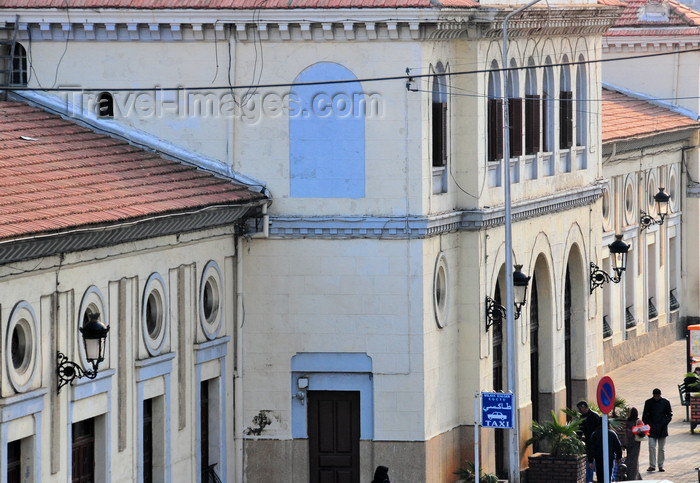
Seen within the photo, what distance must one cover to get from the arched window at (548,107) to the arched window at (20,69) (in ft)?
33.1

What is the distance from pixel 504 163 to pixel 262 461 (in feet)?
20.2

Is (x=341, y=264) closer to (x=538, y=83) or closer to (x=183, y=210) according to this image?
(x=183, y=210)

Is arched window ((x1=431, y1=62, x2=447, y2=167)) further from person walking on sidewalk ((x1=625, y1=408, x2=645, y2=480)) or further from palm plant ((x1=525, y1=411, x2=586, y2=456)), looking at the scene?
person walking on sidewalk ((x1=625, y1=408, x2=645, y2=480))

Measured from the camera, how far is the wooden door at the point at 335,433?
101 ft

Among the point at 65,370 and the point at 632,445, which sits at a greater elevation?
the point at 65,370

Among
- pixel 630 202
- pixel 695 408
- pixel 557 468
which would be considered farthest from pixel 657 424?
pixel 630 202

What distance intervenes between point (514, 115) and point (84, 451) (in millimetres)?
11452

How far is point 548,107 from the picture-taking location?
36844 millimetres

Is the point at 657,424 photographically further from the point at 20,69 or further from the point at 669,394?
the point at 20,69

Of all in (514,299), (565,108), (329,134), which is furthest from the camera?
(565,108)

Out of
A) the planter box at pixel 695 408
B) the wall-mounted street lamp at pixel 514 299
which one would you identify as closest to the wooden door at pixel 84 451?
the wall-mounted street lamp at pixel 514 299

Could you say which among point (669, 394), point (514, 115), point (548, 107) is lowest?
point (669, 394)

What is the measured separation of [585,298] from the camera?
3956 centimetres

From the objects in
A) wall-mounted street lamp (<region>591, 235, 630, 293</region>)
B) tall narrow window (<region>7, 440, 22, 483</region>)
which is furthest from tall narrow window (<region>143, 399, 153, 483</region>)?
wall-mounted street lamp (<region>591, 235, 630, 293</region>)
